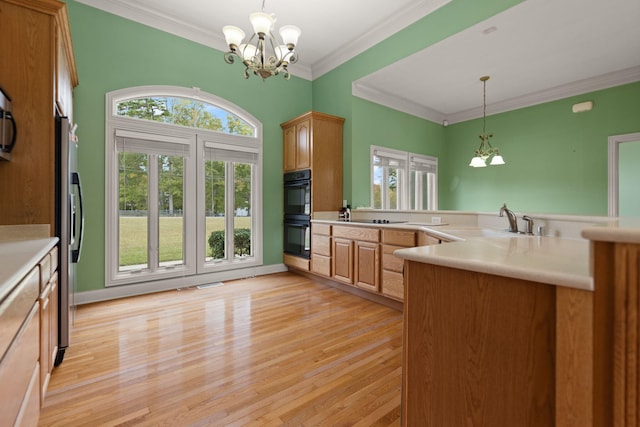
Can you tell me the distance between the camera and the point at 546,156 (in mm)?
5145

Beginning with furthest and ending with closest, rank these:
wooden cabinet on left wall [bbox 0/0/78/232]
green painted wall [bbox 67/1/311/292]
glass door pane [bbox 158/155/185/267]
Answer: glass door pane [bbox 158/155/185/267] → green painted wall [bbox 67/1/311/292] → wooden cabinet on left wall [bbox 0/0/78/232]

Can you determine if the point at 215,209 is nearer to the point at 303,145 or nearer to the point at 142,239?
the point at 142,239

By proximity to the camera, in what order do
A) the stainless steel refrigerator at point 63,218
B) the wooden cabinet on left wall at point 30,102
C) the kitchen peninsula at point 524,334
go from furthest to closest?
the stainless steel refrigerator at point 63,218
the wooden cabinet on left wall at point 30,102
the kitchen peninsula at point 524,334

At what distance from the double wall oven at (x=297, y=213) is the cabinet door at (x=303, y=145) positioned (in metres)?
0.12

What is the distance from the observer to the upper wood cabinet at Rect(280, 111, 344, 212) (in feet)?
14.1

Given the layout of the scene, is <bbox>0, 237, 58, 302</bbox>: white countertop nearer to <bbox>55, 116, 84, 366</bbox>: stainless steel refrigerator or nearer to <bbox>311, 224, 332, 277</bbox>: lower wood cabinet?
<bbox>55, 116, 84, 366</bbox>: stainless steel refrigerator

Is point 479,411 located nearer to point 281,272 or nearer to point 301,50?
point 281,272

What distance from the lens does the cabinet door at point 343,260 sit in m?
3.67

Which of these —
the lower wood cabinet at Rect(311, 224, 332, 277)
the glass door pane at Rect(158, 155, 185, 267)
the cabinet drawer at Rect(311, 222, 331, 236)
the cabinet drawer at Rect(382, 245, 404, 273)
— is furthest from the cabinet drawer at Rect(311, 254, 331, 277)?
the glass door pane at Rect(158, 155, 185, 267)

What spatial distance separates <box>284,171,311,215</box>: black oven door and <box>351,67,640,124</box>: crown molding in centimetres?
156

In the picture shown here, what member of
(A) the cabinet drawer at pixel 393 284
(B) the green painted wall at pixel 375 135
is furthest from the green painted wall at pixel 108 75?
(A) the cabinet drawer at pixel 393 284

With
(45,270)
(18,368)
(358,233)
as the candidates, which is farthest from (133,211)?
(18,368)

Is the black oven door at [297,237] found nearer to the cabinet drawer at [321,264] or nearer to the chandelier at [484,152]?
the cabinet drawer at [321,264]

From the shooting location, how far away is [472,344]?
1030 millimetres
